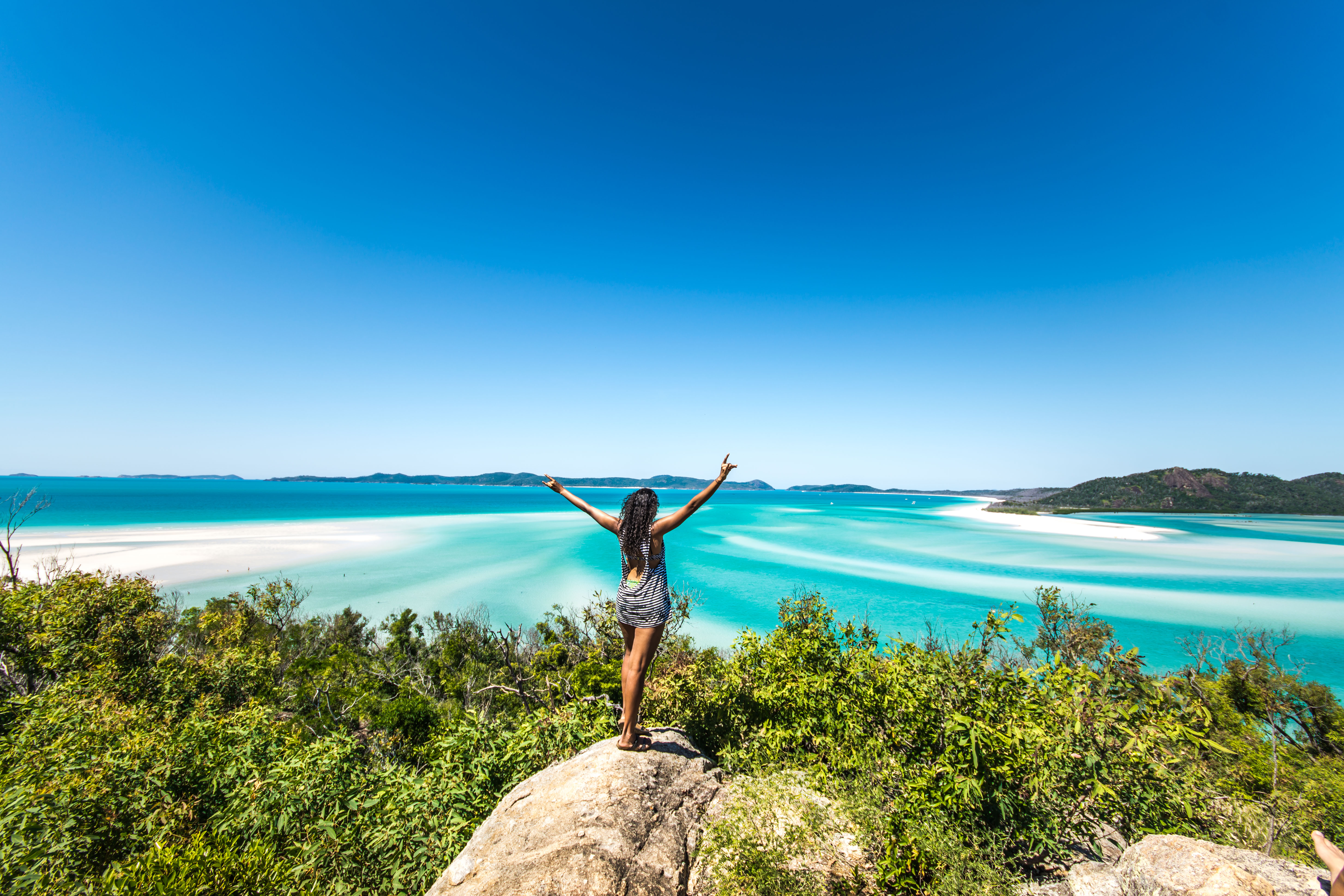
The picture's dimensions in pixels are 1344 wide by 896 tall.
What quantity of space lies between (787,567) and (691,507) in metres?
58.6

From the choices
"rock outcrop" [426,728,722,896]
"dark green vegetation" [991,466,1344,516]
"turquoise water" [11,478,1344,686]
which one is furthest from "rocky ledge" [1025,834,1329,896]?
"dark green vegetation" [991,466,1344,516]

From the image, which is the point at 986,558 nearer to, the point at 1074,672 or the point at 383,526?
the point at 1074,672

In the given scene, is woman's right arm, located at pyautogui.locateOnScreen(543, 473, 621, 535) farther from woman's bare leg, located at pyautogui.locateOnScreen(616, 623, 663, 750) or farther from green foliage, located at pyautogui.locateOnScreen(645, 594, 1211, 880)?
green foliage, located at pyautogui.locateOnScreen(645, 594, 1211, 880)

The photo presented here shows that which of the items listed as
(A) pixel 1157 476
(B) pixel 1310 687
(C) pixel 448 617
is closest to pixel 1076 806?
(B) pixel 1310 687

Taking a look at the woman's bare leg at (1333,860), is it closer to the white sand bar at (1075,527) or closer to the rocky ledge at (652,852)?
the rocky ledge at (652,852)

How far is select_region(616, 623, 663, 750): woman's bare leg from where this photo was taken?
175 inches

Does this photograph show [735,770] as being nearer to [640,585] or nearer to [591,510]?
[640,585]

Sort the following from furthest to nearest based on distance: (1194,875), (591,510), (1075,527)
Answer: (1075,527)
(591,510)
(1194,875)

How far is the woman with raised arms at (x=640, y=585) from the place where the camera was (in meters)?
4.46

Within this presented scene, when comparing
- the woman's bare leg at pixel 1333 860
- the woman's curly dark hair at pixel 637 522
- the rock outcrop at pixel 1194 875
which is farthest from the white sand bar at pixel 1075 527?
the woman's curly dark hair at pixel 637 522

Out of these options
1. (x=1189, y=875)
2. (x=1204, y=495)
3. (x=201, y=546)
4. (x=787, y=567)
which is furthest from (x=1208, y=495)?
(x=201, y=546)

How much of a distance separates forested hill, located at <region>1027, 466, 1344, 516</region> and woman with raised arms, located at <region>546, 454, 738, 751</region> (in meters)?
180

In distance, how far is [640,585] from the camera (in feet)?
14.8

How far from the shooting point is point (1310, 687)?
16219mm
